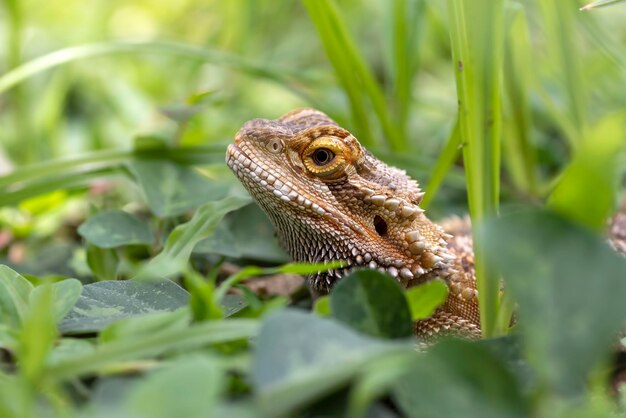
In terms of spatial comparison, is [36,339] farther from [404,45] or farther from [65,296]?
[404,45]

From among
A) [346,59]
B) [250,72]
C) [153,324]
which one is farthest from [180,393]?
[250,72]

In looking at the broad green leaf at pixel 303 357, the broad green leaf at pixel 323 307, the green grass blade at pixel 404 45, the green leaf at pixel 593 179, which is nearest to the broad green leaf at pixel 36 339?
the broad green leaf at pixel 303 357

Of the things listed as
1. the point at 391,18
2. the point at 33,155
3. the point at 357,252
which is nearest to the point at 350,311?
the point at 357,252

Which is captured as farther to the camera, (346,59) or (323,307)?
(346,59)

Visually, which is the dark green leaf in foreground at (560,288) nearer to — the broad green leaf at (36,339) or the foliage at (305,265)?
the foliage at (305,265)

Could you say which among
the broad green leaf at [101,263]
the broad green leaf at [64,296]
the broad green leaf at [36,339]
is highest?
the broad green leaf at [36,339]

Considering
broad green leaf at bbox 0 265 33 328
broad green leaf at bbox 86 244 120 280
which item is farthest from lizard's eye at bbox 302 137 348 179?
broad green leaf at bbox 0 265 33 328

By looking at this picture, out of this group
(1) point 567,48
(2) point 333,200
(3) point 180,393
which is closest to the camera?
(3) point 180,393
